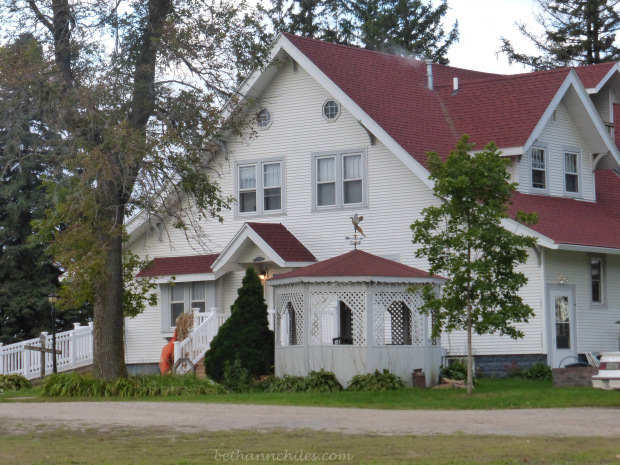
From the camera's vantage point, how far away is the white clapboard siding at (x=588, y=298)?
96.8ft

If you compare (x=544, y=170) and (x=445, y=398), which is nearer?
(x=445, y=398)

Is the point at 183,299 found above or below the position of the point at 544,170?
below

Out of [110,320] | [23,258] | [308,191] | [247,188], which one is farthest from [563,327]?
[23,258]

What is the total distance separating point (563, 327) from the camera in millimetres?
29688

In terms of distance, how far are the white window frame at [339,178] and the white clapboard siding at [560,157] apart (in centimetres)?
437

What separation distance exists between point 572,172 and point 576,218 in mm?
2633

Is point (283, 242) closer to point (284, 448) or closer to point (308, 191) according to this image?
point (308, 191)

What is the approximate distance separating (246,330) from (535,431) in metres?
A: 13.1

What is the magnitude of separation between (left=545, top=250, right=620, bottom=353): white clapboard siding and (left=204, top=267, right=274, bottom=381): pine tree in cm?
744

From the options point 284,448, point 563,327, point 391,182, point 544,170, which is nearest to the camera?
point 284,448

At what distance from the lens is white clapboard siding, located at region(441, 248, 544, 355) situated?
94.6ft

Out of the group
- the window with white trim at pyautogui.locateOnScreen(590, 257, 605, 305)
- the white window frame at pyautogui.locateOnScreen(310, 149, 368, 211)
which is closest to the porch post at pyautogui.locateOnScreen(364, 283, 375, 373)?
the white window frame at pyautogui.locateOnScreen(310, 149, 368, 211)

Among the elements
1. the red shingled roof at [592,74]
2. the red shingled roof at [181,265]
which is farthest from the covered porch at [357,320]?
the red shingled roof at [592,74]

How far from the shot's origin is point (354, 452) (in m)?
13.6
